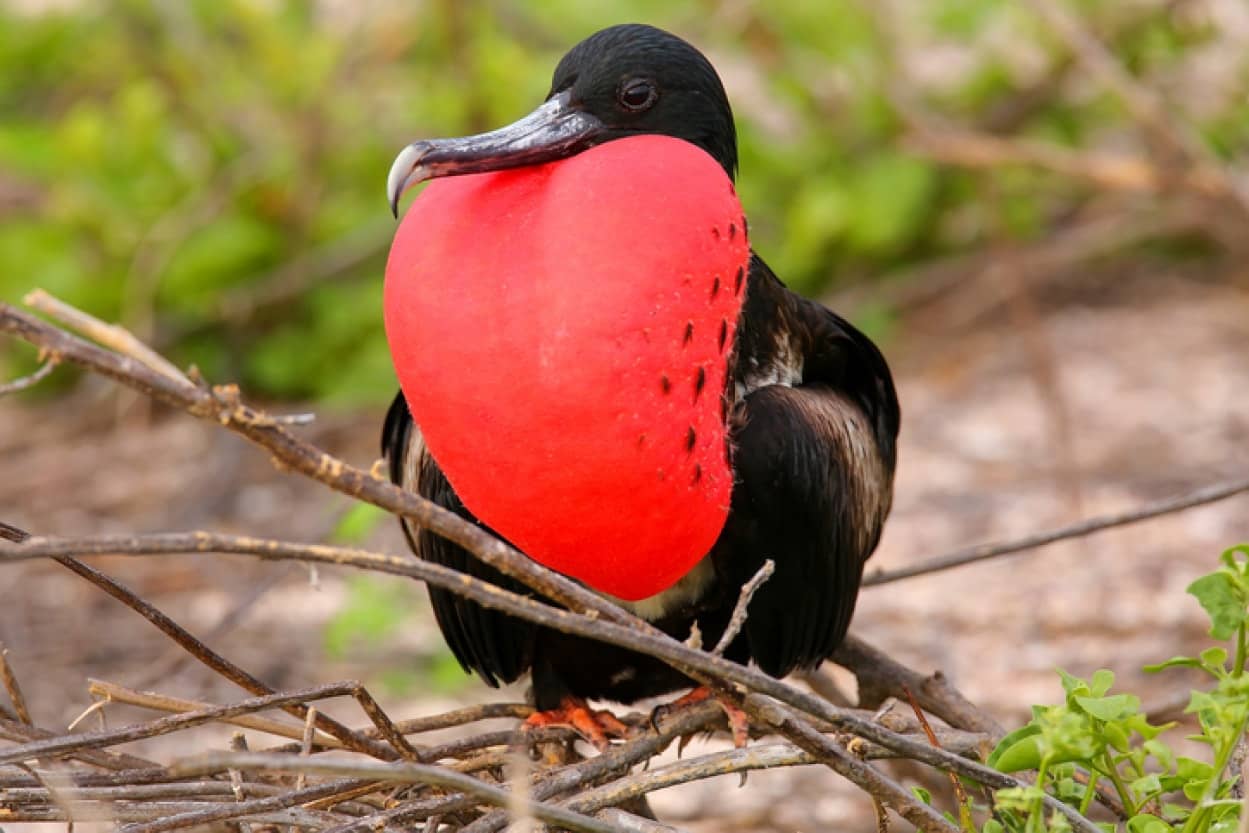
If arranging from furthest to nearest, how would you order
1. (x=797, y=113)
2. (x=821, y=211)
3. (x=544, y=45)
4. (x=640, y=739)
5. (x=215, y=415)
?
(x=544, y=45) → (x=797, y=113) → (x=821, y=211) → (x=640, y=739) → (x=215, y=415)

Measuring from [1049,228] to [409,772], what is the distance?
414 cm

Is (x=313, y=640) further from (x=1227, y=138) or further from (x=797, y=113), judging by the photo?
(x=1227, y=138)

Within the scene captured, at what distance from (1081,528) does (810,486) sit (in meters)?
0.42

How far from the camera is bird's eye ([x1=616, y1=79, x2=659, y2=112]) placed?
1.83 meters

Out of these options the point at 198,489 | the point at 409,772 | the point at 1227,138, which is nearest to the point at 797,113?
the point at 1227,138

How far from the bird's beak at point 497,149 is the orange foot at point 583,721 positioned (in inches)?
29.2

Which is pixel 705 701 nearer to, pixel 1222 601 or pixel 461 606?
pixel 461 606

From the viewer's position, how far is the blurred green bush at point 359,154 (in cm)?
440

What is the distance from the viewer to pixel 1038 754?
1.43 meters

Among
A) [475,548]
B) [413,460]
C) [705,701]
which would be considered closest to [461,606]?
[413,460]

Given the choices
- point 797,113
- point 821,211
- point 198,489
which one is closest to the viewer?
point 198,489

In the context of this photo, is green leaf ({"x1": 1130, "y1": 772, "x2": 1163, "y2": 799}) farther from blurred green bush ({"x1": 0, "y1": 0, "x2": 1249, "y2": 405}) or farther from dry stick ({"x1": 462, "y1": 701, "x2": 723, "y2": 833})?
blurred green bush ({"x1": 0, "y1": 0, "x2": 1249, "y2": 405})

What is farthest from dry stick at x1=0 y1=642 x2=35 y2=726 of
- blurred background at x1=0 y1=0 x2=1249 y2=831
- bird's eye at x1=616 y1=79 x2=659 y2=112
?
blurred background at x1=0 y1=0 x2=1249 y2=831

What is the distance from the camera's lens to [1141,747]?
1.49m
